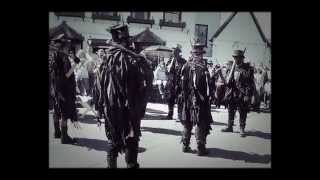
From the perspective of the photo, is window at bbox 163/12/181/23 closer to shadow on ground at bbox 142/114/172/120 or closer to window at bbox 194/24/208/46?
window at bbox 194/24/208/46

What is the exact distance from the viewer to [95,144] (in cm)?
442

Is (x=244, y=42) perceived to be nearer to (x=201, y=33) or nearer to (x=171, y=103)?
(x=201, y=33)

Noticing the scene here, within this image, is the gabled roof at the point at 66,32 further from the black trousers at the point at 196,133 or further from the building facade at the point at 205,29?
the black trousers at the point at 196,133

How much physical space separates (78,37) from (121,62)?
0.55m

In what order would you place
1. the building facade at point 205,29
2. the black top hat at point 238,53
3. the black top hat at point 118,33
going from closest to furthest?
the black top hat at point 118,33 → the building facade at point 205,29 → the black top hat at point 238,53

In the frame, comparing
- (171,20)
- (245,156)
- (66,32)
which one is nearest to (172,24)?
(171,20)

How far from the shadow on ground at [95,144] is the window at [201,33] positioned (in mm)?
1333

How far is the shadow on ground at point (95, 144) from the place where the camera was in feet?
14.5

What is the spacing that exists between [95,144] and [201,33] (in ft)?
5.43

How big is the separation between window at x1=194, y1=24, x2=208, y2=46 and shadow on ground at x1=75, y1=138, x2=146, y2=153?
133cm

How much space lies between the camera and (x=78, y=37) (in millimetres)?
4445

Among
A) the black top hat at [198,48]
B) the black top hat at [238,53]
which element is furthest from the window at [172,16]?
the black top hat at [238,53]
